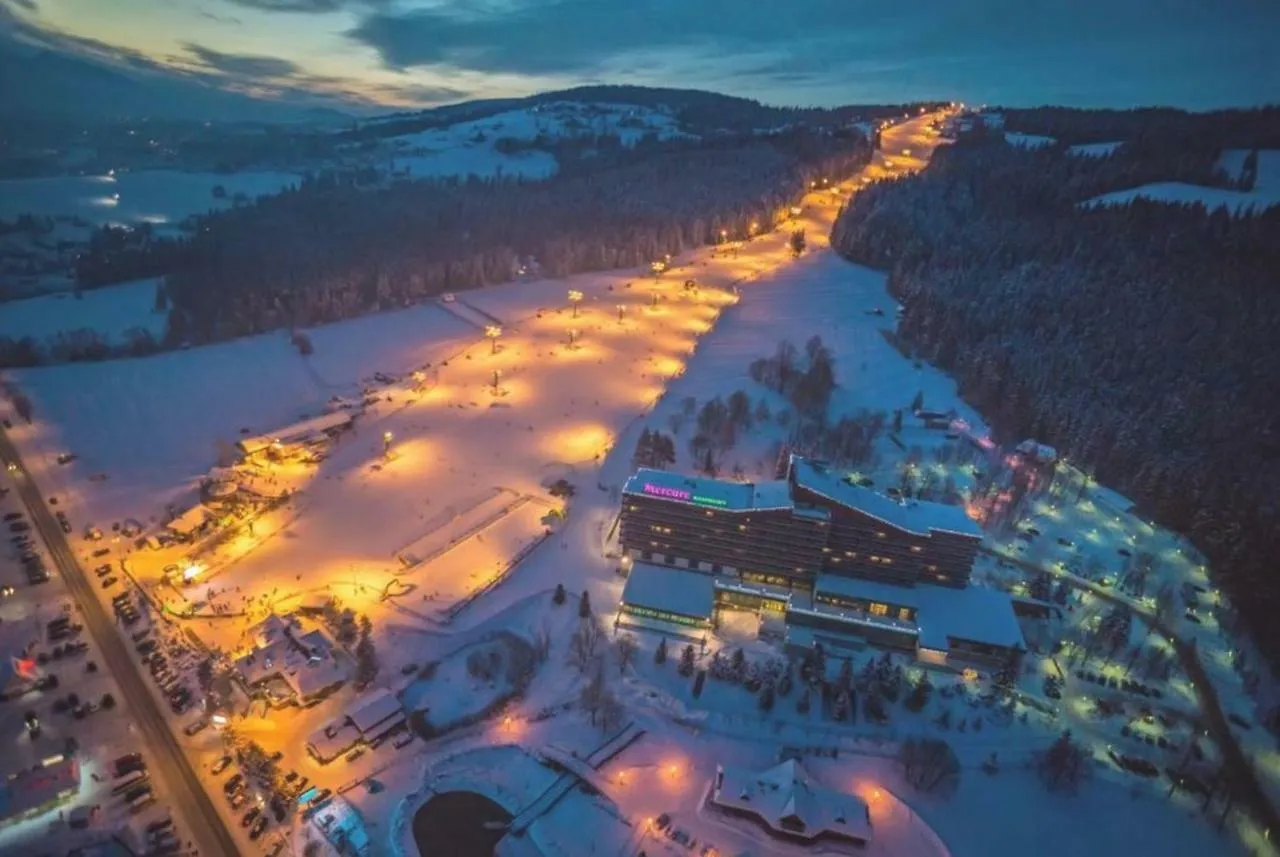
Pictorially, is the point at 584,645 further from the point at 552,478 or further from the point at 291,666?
the point at 552,478

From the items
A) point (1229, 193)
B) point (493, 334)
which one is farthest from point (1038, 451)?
point (1229, 193)

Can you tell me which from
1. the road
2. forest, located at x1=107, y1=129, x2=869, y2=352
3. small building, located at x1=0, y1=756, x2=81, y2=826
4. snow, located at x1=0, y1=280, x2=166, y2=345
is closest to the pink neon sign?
the road

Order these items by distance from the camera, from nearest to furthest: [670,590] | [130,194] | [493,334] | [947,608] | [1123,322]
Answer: [947,608]
[670,590]
[1123,322]
[493,334]
[130,194]

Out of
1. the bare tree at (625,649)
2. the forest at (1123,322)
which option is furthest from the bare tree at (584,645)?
the forest at (1123,322)

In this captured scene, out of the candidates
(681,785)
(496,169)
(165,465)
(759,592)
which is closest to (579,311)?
(165,465)

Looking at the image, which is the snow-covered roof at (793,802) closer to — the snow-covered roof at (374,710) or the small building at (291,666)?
the snow-covered roof at (374,710)

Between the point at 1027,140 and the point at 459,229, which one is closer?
the point at 459,229
